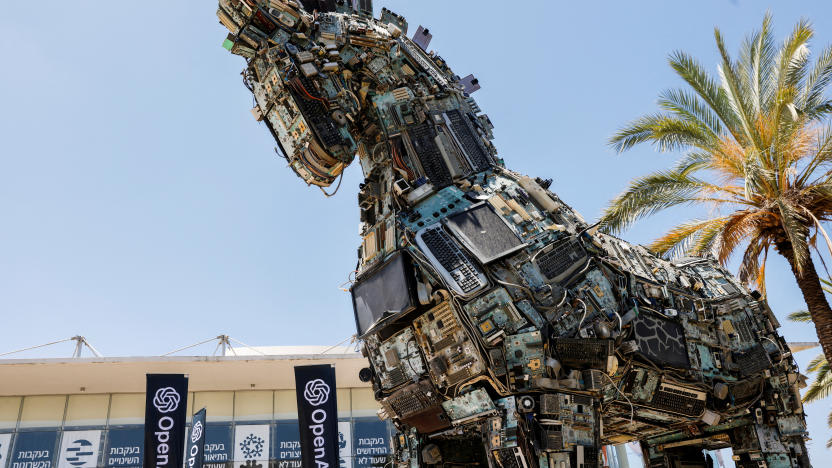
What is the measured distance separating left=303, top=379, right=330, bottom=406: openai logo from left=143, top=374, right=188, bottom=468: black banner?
4165 millimetres

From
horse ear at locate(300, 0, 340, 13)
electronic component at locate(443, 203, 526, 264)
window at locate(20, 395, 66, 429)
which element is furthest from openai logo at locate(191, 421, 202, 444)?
electronic component at locate(443, 203, 526, 264)

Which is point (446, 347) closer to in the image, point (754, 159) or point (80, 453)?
point (754, 159)

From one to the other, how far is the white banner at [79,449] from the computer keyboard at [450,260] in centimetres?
2595

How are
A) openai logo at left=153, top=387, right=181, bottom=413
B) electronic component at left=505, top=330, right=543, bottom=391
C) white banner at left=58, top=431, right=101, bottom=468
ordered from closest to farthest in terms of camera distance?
electronic component at left=505, top=330, right=543, bottom=391 → openai logo at left=153, top=387, right=181, bottom=413 → white banner at left=58, top=431, right=101, bottom=468

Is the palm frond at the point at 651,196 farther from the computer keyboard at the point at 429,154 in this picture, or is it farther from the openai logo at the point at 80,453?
the openai logo at the point at 80,453

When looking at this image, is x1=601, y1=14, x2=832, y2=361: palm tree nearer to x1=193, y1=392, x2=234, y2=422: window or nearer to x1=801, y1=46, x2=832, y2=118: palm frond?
x1=801, y1=46, x2=832, y2=118: palm frond

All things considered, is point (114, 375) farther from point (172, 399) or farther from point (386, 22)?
Result: point (386, 22)

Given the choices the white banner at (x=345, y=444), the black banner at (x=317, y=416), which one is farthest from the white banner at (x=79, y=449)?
the black banner at (x=317, y=416)

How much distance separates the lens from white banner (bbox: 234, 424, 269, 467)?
28938 mm

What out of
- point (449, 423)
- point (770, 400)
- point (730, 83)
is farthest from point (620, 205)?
point (449, 423)

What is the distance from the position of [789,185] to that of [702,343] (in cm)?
732

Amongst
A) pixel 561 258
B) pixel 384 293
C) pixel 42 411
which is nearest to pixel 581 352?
pixel 561 258

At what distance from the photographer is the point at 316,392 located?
17.0 metres

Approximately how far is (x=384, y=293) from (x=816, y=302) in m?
11.5
